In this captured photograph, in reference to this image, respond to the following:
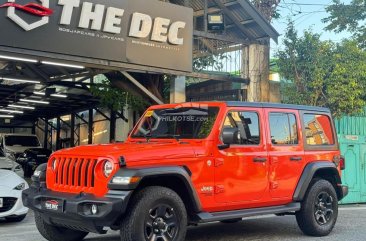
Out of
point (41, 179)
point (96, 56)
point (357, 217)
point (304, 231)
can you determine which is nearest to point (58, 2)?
point (96, 56)

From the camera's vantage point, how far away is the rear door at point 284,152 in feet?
22.1

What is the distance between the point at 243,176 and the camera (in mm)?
6309

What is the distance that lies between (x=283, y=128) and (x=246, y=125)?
776 mm

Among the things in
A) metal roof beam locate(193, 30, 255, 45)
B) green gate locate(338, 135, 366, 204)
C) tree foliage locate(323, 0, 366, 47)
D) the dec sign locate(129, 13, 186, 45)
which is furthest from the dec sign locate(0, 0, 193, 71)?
tree foliage locate(323, 0, 366, 47)

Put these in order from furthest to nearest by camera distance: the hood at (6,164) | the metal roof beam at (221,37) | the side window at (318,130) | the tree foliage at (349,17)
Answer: the tree foliage at (349,17) < the metal roof beam at (221,37) < the hood at (6,164) < the side window at (318,130)

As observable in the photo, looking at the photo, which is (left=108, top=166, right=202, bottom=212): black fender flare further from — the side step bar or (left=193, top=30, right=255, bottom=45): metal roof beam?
(left=193, top=30, right=255, bottom=45): metal roof beam

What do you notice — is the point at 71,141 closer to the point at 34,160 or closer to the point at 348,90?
the point at 34,160

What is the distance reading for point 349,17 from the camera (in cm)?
1797

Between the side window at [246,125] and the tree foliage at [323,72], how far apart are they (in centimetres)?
633

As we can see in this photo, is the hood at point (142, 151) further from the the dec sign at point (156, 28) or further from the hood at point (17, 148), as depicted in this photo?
the hood at point (17, 148)

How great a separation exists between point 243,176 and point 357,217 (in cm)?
423

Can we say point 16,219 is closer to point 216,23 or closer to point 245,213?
point 245,213

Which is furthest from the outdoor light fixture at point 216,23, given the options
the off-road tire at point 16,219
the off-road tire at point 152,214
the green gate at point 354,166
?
the off-road tire at point 152,214

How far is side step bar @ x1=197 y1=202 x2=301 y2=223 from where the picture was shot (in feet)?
19.1
